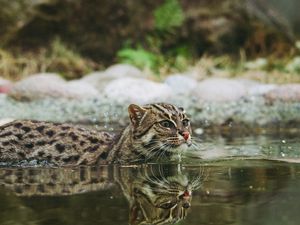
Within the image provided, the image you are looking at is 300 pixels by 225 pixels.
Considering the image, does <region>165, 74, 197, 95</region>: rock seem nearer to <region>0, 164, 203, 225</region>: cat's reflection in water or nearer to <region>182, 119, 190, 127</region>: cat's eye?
<region>182, 119, 190, 127</region>: cat's eye

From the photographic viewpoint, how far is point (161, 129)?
25.8 ft

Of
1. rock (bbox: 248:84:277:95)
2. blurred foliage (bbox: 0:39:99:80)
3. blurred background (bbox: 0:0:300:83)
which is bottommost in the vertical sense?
rock (bbox: 248:84:277:95)

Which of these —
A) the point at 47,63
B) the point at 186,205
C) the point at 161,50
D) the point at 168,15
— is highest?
the point at 168,15

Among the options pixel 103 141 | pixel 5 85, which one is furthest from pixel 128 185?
pixel 5 85

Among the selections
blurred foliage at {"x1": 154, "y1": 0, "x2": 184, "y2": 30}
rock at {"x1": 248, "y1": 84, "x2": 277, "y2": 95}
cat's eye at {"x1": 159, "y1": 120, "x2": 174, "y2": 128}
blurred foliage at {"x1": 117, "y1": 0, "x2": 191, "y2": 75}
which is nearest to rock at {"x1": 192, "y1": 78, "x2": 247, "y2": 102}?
rock at {"x1": 248, "y1": 84, "x2": 277, "y2": 95}

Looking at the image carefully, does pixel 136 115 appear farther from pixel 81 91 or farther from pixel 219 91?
pixel 81 91

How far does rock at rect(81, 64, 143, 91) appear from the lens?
50.1ft

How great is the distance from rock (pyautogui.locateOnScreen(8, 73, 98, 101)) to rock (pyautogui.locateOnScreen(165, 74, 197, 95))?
1477 millimetres

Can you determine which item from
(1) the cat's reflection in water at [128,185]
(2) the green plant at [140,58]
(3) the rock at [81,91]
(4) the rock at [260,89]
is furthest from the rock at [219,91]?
(1) the cat's reflection in water at [128,185]

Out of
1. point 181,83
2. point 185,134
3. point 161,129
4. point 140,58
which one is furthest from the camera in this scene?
point 140,58

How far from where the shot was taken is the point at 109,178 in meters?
7.10

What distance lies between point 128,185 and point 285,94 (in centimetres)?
670

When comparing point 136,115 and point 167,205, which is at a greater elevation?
point 136,115

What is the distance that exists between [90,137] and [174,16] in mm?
9610
